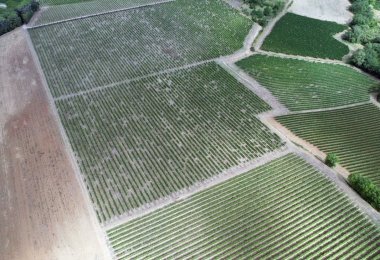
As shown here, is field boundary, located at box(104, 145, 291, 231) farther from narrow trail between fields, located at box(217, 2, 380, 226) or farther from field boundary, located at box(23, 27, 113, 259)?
narrow trail between fields, located at box(217, 2, 380, 226)

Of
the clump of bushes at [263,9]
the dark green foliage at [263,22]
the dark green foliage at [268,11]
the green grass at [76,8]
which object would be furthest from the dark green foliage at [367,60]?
the green grass at [76,8]

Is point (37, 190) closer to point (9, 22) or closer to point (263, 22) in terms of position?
point (9, 22)

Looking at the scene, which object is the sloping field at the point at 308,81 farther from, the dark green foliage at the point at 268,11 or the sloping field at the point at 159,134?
the dark green foliage at the point at 268,11

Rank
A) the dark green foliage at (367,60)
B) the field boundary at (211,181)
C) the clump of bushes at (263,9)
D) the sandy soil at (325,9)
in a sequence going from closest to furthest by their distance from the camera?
the field boundary at (211,181) < the dark green foliage at (367,60) < the clump of bushes at (263,9) < the sandy soil at (325,9)

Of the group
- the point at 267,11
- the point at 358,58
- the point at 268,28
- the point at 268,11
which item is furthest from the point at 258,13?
the point at 358,58

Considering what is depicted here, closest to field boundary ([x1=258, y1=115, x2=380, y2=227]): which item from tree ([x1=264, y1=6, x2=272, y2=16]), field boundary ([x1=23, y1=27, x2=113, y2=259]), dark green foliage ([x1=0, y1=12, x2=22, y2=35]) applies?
field boundary ([x1=23, y1=27, x2=113, y2=259])

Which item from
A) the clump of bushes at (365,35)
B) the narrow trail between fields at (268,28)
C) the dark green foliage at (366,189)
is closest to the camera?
the dark green foliage at (366,189)
